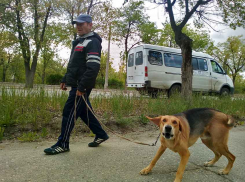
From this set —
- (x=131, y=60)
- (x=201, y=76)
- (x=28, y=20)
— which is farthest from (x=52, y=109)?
(x=28, y=20)

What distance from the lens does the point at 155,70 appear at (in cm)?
1153

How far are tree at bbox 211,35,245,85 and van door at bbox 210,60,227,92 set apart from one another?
29914mm

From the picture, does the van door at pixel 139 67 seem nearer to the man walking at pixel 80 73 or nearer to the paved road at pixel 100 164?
the paved road at pixel 100 164

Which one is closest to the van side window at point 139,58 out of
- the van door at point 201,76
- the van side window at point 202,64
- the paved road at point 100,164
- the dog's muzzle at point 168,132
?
the van door at point 201,76

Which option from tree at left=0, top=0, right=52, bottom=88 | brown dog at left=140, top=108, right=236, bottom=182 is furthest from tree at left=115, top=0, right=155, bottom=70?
brown dog at left=140, top=108, right=236, bottom=182

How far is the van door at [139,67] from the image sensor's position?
11445mm

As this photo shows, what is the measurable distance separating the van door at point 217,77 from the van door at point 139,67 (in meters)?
5.05

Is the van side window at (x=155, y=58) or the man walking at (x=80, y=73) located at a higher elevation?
the van side window at (x=155, y=58)

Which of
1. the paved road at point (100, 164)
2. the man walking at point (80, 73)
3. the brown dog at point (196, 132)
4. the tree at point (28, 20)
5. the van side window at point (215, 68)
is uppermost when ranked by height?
the tree at point (28, 20)

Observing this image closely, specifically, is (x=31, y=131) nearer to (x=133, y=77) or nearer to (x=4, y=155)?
(x=4, y=155)

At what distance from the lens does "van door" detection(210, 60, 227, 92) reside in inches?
524

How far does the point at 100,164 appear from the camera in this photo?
2879mm

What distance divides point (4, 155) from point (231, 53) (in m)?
44.7

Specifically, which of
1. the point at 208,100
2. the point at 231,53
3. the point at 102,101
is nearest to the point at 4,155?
the point at 102,101
